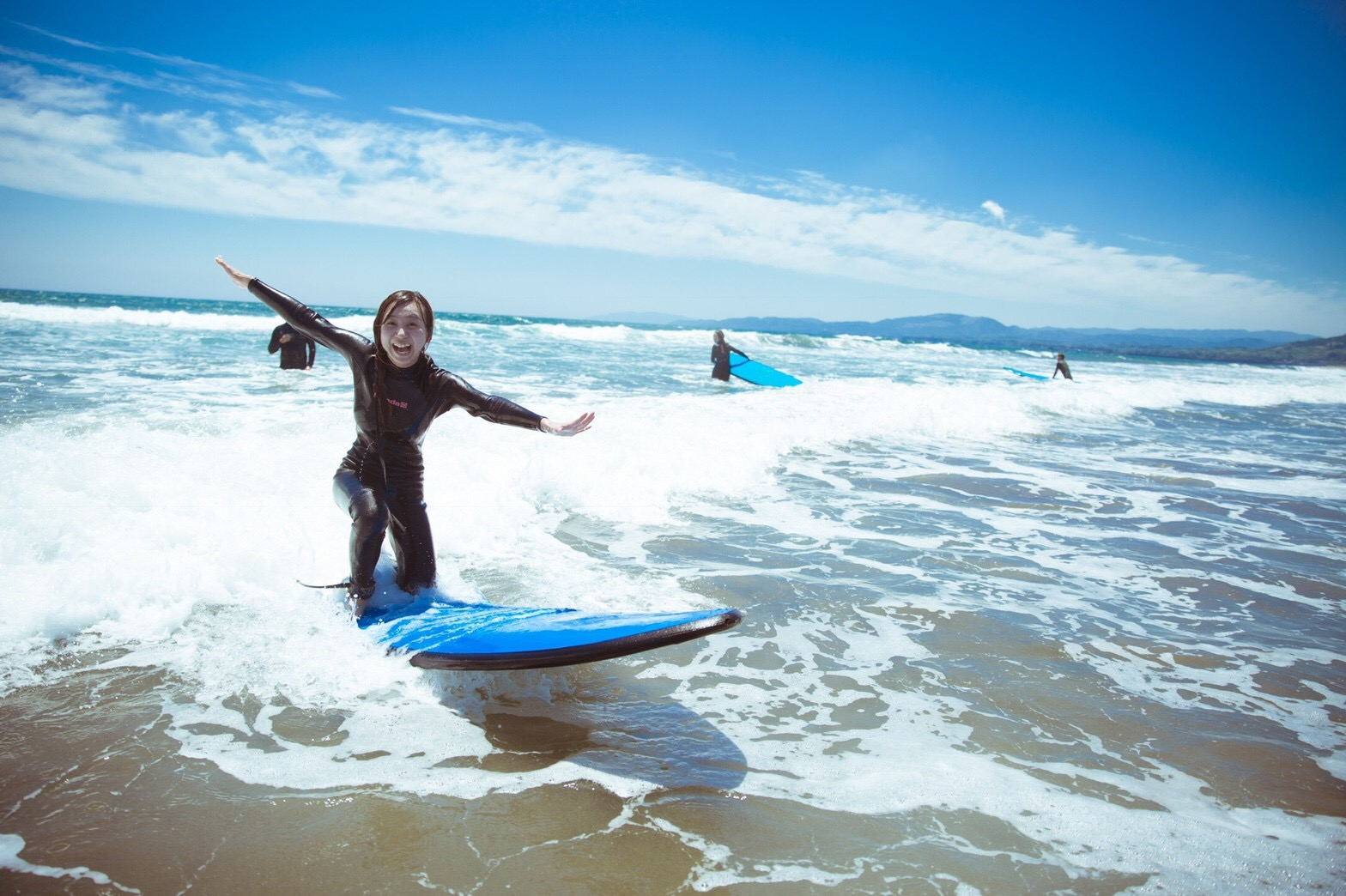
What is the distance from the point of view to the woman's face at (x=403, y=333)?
3.45m

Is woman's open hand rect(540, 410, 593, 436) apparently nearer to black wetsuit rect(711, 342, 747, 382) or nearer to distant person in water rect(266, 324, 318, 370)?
distant person in water rect(266, 324, 318, 370)

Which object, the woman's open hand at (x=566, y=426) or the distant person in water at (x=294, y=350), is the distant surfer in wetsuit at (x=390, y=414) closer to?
the woman's open hand at (x=566, y=426)

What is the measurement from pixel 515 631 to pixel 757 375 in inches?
614

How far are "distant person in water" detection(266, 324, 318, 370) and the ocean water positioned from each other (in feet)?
18.5

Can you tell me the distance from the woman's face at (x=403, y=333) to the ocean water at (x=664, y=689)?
1.45 meters

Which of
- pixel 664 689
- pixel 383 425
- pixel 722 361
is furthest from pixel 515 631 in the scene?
pixel 722 361

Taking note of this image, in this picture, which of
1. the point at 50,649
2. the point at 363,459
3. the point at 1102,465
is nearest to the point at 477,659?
the point at 363,459

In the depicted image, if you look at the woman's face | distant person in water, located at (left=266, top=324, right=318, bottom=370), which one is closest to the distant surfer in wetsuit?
the woman's face

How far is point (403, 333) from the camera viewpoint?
3.44 meters

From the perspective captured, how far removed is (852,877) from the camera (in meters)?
2.31

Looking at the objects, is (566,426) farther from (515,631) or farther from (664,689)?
(664,689)

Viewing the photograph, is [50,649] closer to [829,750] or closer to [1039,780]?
[829,750]

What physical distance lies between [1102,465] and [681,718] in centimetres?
942

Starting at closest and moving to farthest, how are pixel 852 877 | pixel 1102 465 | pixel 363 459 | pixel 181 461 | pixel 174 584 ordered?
1. pixel 852 877
2. pixel 363 459
3. pixel 174 584
4. pixel 181 461
5. pixel 1102 465
